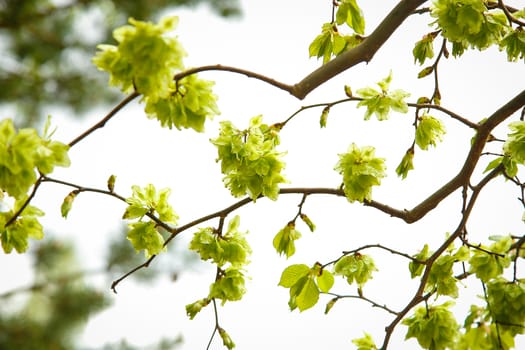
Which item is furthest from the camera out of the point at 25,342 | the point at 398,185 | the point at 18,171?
the point at 398,185

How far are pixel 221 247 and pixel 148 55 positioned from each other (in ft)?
1.02

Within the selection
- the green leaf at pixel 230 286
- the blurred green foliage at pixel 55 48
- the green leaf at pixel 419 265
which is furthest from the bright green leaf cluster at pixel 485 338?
the blurred green foliage at pixel 55 48

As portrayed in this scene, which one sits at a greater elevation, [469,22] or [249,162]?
[469,22]

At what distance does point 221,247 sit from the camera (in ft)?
2.41

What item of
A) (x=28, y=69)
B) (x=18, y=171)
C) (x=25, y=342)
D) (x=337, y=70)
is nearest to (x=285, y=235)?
(x=337, y=70)

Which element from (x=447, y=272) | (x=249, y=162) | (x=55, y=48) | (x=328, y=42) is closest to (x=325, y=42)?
(x=328, y=42)

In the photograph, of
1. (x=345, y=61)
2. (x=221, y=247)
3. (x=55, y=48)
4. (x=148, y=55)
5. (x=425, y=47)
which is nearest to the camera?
(x=148, y=55)

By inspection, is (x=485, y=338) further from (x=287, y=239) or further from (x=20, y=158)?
(x=20, y=158)

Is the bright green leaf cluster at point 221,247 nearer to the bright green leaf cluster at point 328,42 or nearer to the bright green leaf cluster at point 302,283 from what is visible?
the bright green leaf cluster at point 302,283

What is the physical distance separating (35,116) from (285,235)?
123 centimetres

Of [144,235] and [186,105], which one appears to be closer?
[186,105]

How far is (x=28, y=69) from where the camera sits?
175cm

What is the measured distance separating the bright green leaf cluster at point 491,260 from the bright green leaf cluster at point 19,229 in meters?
0.54

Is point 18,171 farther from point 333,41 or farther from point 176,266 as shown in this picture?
point 176,266
